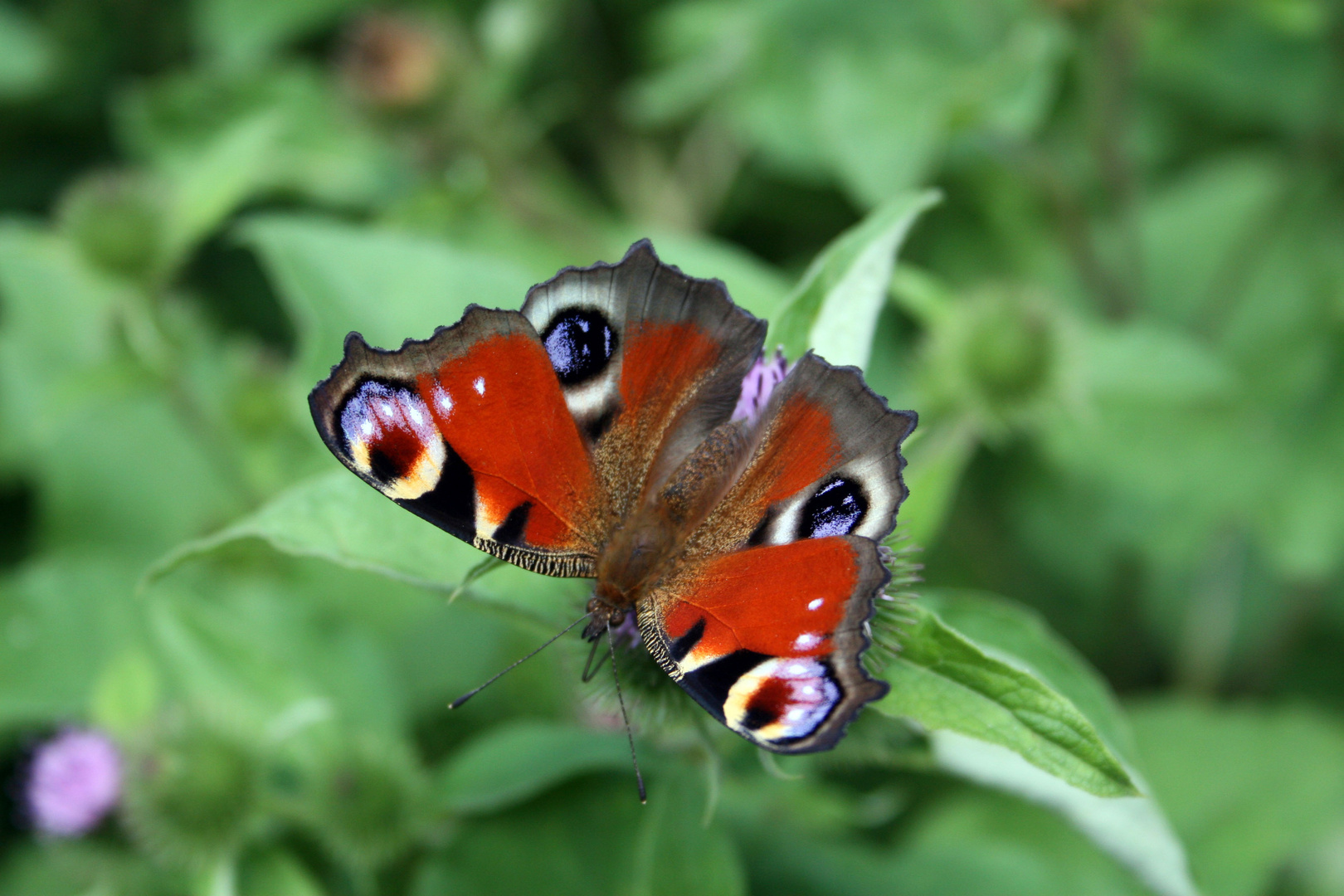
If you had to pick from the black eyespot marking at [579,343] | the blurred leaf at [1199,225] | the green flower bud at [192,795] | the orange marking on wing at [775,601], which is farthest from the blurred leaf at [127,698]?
the blurred leaf at [1199,225]

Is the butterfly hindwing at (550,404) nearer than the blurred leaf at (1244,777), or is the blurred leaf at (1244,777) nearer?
the butterfly hindwing at (550,404)

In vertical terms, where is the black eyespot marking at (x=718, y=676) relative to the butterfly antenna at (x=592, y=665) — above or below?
below

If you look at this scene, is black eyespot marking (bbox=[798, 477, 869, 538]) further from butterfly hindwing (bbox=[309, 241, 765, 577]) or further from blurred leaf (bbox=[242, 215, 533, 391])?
blurred leaf (bbox=[242, 215, 533, 391])

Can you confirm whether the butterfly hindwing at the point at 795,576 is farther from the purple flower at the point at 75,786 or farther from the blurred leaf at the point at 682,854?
the purple flower at the point at 75,786

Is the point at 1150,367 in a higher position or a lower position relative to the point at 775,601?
higher

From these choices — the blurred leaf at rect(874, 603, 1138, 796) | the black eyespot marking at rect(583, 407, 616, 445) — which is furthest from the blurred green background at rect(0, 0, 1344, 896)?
the black eyespot marking at rect(583, 407, 616, 445)

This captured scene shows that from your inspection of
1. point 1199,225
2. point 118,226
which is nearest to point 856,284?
point 118,226

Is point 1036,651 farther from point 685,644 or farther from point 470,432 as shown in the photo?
point 470,432
